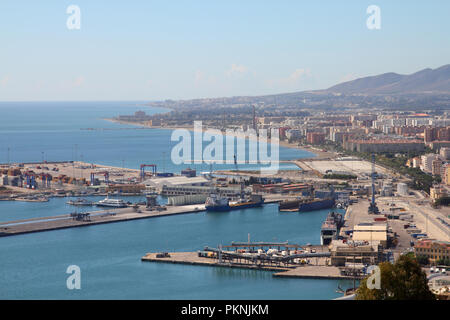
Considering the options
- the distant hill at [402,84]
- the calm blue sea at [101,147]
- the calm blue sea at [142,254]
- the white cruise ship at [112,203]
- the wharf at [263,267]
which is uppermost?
the distant hill at [402,84]

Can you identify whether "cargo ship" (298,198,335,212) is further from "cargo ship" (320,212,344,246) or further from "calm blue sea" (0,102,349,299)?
"cargo ship" (320,212,344,246)

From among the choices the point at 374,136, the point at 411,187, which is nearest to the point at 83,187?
the point at 411,187

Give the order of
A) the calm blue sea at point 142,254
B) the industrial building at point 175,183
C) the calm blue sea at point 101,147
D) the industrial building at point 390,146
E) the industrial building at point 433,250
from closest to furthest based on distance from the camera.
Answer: the calm blue sea at point 142,254 < the industrial building at point 433,250 < the industrial building at point 175,183 < the calm blue sea at point 101,147 < the industrial building at point 390,146

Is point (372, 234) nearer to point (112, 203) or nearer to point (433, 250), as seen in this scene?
point (433, 250)

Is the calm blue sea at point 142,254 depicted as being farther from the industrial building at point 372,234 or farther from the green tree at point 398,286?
the green tree at point 398,286

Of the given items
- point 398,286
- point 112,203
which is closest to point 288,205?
point 112,203

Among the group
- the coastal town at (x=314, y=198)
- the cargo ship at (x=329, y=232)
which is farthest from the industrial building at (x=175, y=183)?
the cargo ship at (x=329, y=232)

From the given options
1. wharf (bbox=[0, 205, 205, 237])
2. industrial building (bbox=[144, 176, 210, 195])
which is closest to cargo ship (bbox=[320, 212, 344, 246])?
wharf (bbox=[0, 205, 205, 237])
